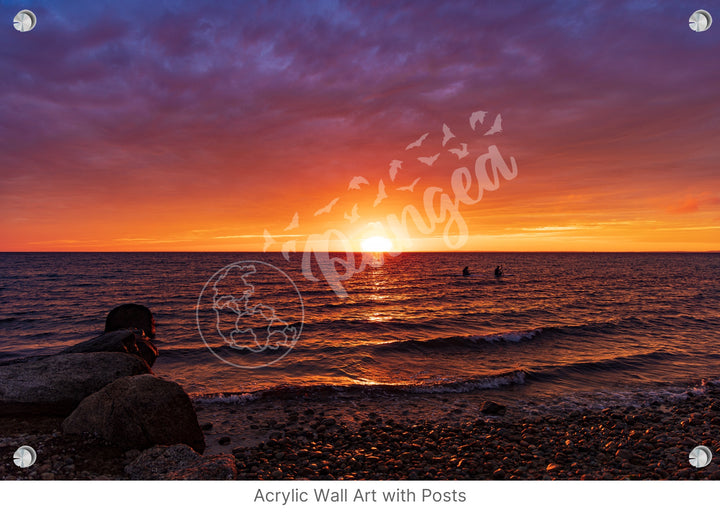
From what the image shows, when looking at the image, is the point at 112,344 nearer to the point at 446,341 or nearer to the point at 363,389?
the point at 363,389

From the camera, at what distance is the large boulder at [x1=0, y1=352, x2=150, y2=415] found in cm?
756

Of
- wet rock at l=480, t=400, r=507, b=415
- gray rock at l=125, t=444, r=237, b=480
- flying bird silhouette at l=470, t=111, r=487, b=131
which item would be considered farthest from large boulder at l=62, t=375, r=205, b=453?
flying bird silhouette at l=470, t=111, r=487, b=131

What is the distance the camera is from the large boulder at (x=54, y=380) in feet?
24.8

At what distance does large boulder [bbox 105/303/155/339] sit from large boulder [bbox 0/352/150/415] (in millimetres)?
9926

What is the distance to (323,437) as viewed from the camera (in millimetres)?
7949

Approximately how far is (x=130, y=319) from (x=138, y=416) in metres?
14.0

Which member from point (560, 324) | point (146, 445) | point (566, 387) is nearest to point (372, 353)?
point (566, 387)

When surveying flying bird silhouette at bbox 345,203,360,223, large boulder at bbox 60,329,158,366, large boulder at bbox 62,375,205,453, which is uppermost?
flying bird silhouette at bbox 345,203,360,223

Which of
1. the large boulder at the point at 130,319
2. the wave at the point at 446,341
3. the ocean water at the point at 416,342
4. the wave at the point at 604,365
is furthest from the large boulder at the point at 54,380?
the wave at the point at 604,365

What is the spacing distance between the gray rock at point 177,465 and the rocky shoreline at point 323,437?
0.02 meters

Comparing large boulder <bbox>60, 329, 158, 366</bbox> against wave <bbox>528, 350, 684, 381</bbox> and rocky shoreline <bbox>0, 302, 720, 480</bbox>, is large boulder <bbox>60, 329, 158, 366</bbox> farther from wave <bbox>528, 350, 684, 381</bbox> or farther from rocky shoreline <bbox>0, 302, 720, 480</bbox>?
wave <bbox>528, 350, 684, 381</bbox>

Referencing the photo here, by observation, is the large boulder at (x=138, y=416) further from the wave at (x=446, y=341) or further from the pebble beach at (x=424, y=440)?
the wave at (x=446, y=341)
